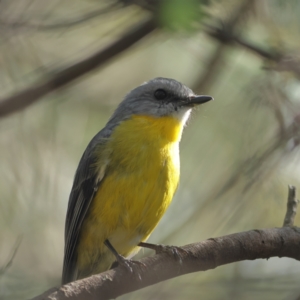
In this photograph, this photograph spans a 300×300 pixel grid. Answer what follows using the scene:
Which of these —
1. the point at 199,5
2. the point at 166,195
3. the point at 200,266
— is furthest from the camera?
the point at 166,195

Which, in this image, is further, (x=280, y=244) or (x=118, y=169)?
(x=118, y=169)

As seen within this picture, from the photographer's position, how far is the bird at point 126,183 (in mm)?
4426

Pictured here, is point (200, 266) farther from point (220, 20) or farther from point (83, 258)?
point (220, 20)

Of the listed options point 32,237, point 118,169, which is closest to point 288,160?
point 118,169

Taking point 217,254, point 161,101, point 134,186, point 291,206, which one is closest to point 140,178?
point 134,186

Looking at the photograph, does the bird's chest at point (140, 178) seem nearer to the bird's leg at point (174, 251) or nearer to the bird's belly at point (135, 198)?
the bird's belly at point (135, 198)

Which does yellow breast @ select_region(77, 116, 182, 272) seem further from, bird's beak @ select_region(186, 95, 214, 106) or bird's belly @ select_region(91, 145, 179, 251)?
bird's beak @ select_region(186, 95, 214, 106)

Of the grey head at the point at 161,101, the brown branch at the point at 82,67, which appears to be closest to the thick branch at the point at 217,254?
the grey head at the point at 161,101

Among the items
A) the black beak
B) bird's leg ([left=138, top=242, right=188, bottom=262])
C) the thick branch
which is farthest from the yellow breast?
the thick branch

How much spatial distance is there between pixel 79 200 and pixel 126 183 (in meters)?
0.56

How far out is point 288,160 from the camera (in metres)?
4.17

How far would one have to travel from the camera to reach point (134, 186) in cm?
438

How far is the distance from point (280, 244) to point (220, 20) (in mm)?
1702

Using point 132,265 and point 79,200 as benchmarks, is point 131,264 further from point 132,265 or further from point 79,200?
point 79,200
